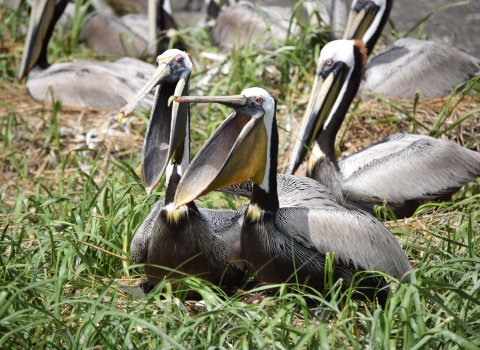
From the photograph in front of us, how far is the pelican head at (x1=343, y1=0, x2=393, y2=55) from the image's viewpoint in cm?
540

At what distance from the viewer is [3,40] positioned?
6883mm

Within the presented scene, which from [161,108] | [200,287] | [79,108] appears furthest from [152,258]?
[79,108]

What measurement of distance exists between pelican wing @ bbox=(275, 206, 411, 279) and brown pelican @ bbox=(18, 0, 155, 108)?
2785mm

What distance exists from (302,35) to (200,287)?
315 cm

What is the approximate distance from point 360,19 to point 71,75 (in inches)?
86.6

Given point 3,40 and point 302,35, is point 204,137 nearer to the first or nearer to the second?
point 302,35

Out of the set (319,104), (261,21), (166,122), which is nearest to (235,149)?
(166,122)

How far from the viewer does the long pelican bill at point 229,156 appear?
289 centimetres

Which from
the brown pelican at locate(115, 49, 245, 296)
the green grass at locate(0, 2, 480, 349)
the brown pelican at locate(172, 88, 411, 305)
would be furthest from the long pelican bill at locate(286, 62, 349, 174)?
the brown pelican at locate(172, 88, 411, 305)

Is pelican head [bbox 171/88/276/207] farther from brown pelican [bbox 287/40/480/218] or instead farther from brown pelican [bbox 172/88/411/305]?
brown pelican [bbox 287/40/480/218]

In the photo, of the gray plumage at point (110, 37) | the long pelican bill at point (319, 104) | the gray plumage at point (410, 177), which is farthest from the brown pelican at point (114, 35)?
the gray plumage at point (410, 177)

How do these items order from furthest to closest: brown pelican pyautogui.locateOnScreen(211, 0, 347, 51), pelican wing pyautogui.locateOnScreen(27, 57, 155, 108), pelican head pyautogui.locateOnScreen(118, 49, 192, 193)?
brown pelican pyautogui.locateOnScreen(211, 0, 347, 51) < pelican wing pyautogui.locateOnScreen(27, 57, 155, 108) < pelican head pyautogui.locateOnScreen(118, 49, 192, 193)

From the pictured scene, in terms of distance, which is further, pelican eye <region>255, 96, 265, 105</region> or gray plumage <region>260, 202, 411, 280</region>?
gray plumage <region>260, 202, 411, 280</region>

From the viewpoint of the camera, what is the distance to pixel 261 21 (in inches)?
270
